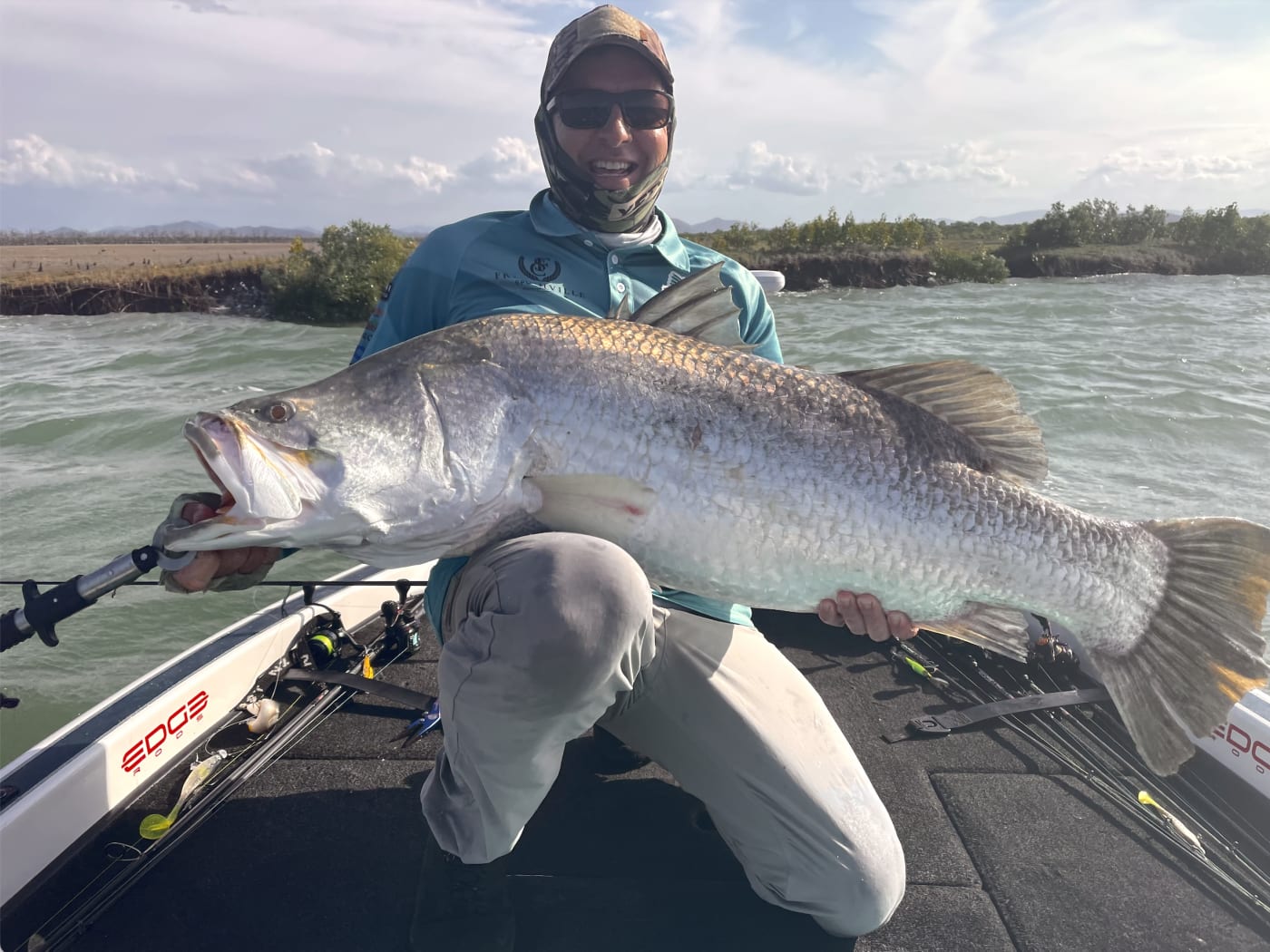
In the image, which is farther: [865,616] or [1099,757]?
[1099,757]

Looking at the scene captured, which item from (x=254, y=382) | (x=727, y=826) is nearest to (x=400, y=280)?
(x=727, y=826)

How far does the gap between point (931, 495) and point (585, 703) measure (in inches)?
A: 46.4

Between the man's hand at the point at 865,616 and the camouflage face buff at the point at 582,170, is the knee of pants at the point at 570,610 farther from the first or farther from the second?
the camouflage face buff at the point at 582,170

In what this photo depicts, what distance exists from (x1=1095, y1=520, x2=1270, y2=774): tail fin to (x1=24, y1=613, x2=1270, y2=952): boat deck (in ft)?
2.25

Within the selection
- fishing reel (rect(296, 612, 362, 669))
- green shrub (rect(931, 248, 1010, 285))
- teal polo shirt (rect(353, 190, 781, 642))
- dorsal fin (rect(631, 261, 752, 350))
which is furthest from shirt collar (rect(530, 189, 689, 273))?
green shrub (rect(931, 248, 1010, 285))

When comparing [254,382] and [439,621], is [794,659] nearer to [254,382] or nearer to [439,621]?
[439,621]

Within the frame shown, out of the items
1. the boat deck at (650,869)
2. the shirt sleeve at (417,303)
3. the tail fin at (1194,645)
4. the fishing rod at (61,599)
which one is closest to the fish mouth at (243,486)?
the fishing rod at (61,599)

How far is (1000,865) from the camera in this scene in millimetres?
2791

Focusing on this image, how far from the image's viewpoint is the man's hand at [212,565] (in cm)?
206

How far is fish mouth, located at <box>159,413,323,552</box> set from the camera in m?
1.82

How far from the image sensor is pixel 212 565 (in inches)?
84.1

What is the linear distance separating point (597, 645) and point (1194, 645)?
1.86 m

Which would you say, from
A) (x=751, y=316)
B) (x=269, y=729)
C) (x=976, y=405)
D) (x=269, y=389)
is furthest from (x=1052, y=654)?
(x=269, y=389)

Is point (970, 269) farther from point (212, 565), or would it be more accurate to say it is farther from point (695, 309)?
point (212, 565)
